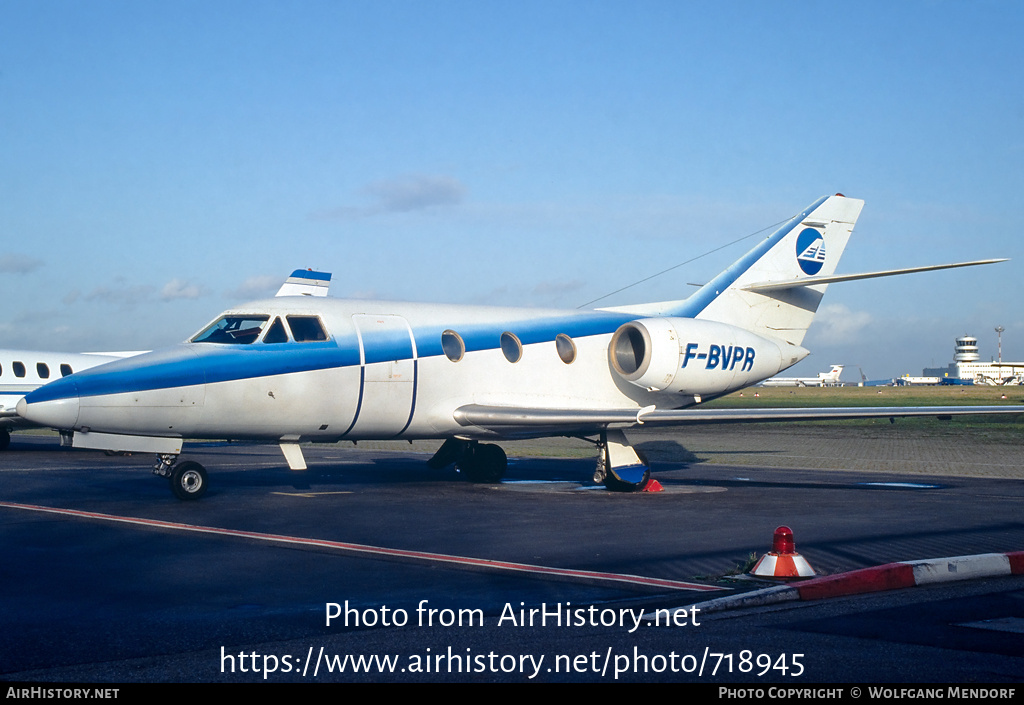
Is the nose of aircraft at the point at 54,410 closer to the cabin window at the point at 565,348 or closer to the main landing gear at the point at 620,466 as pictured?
the cabin window at the point at 565,348

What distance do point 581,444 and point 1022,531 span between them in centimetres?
2139

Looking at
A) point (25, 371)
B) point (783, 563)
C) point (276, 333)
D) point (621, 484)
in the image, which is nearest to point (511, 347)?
point (621, 484)

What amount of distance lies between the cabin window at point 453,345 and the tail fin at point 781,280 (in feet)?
18.4

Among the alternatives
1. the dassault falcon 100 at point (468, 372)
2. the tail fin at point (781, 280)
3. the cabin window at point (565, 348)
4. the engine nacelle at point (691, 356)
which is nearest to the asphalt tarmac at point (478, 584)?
the dassault falcon 100 at point (468, 372)

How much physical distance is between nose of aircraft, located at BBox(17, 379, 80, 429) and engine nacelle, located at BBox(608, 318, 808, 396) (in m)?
9.43

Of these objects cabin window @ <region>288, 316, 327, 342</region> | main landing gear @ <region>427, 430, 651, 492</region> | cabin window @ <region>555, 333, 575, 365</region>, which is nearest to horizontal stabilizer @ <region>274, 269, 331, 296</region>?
main landing gear @ <region>427, 430, 651, 492</region>

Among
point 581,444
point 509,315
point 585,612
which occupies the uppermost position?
point 509,315

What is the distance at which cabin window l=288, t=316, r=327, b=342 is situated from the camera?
14391 mm

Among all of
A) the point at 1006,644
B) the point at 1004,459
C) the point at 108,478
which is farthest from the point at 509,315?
the point at 1004,459

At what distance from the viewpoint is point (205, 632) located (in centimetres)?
625

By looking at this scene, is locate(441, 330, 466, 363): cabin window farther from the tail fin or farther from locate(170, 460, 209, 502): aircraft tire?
the tail fin

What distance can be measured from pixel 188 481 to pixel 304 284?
19.6m

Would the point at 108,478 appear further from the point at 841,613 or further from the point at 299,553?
the point at 841,613

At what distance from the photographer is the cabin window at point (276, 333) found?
1411cm
